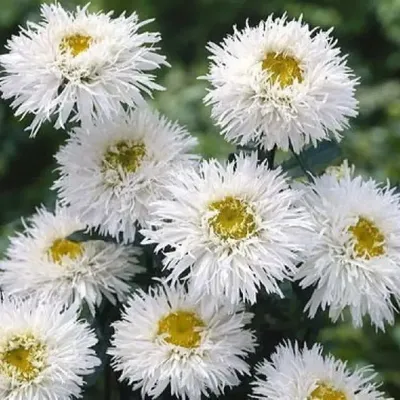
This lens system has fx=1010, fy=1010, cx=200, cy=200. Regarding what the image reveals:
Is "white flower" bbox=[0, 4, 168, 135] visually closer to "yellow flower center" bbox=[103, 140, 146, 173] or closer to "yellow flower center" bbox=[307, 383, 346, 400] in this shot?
"yellow flower center" bbox=[103, 140, 146, 173]

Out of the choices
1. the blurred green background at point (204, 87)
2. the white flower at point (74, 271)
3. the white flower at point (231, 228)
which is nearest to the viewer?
the white flower at point (231, 228)

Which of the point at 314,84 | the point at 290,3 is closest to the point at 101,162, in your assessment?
the point at 314,84

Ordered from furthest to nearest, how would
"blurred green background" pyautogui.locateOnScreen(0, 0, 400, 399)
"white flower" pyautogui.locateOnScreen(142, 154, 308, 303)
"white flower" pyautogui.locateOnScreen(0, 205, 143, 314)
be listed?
"blurred green background" pyautogui.locateOnScreen(0, 0, 400, 399), "white flower" pyautogui.locateOnScreen(0, 205, 143, 314), "white flower" pyautogui.locateOnScreen(142, 154, 308, 303)

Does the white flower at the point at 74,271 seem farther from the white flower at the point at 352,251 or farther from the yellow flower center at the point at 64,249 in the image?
the white flower at the point at 352,251

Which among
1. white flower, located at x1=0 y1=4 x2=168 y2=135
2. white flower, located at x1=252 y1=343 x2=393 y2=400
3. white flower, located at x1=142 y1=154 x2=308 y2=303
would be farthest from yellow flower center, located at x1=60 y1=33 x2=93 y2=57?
white flower, located at x1=252 y1=343 x2=393 y2=400

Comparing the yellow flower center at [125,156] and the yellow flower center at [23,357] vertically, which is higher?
the yellow flower center at [125,156]

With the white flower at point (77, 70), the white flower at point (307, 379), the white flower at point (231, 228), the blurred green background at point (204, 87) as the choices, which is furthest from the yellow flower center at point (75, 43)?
the blurred green background at point (204, 87)

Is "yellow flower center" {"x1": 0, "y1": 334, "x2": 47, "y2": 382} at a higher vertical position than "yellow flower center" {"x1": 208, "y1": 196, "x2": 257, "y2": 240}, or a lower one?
lower
